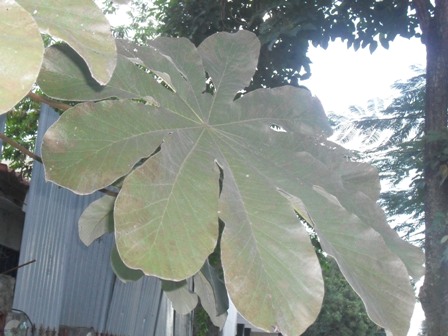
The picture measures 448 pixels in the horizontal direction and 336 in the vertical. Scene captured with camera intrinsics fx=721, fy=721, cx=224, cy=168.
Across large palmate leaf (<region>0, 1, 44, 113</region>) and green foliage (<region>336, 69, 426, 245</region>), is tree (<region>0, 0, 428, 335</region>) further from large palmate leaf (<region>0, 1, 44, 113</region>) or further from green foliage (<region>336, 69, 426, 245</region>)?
green foliage (<region>336, 69, 426, 245</region>)

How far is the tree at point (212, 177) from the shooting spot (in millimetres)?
800

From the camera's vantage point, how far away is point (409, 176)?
5.59 metres

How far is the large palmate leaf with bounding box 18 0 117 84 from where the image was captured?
0.64m

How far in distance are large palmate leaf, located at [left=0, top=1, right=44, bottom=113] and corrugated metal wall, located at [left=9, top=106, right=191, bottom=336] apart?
8.88 ft

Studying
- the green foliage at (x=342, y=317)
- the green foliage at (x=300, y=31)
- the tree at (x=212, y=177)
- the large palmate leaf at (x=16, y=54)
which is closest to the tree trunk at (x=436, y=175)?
the green foliage at (x=300, y=31)

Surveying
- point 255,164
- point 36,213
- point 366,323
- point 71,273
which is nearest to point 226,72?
point 255,164

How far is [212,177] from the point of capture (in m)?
0.91

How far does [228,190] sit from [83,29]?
326 mm

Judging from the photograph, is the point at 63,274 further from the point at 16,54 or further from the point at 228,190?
the point at 16,54

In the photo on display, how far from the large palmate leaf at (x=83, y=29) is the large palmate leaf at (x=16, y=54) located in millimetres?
110

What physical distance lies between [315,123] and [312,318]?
0.45m

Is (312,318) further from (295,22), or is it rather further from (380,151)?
(380,151)

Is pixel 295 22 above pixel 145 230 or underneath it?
above

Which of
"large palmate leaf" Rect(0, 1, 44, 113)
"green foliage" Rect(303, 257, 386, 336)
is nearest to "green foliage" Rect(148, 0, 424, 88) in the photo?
"large palmate leaf" Rect(0, 1, 44, 113)
